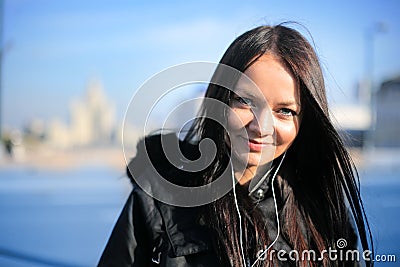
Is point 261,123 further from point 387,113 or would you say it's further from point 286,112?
point 387,113

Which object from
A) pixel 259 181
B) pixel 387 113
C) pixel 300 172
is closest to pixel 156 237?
pixel 259 181

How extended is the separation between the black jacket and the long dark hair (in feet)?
0.10

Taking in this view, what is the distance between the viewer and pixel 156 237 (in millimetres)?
956

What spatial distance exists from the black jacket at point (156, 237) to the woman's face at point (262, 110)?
0.51 ft

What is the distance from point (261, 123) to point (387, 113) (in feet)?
15.6

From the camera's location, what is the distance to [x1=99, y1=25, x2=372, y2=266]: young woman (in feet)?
3.07

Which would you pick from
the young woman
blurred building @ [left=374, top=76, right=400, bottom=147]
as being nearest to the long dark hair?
the young woman

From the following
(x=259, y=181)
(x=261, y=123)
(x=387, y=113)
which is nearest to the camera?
(x=261, y=123)

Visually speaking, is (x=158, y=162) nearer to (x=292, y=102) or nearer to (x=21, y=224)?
(x=292, y=102)

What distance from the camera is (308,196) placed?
3.55ft

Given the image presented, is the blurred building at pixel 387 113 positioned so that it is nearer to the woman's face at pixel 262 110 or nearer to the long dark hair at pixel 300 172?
the long dark hair at pixel 300 172

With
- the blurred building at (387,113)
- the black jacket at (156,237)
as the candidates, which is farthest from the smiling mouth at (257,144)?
the blurred building at (387,113)

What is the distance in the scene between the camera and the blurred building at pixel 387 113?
5.04 metres

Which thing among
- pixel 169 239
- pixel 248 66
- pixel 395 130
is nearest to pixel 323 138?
pixel 248 66
